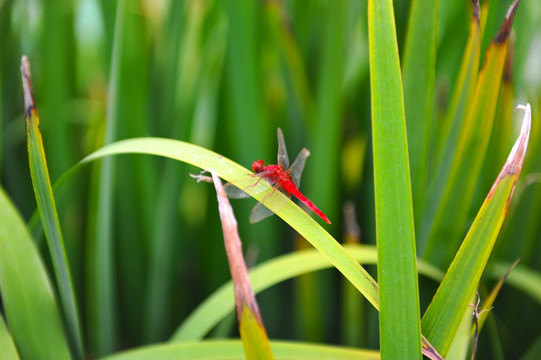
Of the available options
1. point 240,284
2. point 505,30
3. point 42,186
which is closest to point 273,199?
point 240,284

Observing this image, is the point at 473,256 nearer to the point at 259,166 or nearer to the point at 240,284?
the point at 240,284

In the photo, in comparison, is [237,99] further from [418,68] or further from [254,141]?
[418,68]

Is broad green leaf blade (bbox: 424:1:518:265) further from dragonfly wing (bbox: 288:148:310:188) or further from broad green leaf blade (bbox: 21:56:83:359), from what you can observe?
broad green leaf blade (bbox: 21:56:83:359)

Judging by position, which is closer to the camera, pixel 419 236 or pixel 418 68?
pixel 418 68

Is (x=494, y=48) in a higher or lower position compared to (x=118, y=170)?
higher

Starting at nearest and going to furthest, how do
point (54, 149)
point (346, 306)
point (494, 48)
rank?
point (494, 48) < point (346, 306) < point (54, 149)

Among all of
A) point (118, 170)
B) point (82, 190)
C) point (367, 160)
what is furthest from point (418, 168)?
point (82, 190)

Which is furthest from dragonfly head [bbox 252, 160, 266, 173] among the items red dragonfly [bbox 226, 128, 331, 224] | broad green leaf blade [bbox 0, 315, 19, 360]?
broad green leaf blade [bbox 0, 315, 19, 360]
